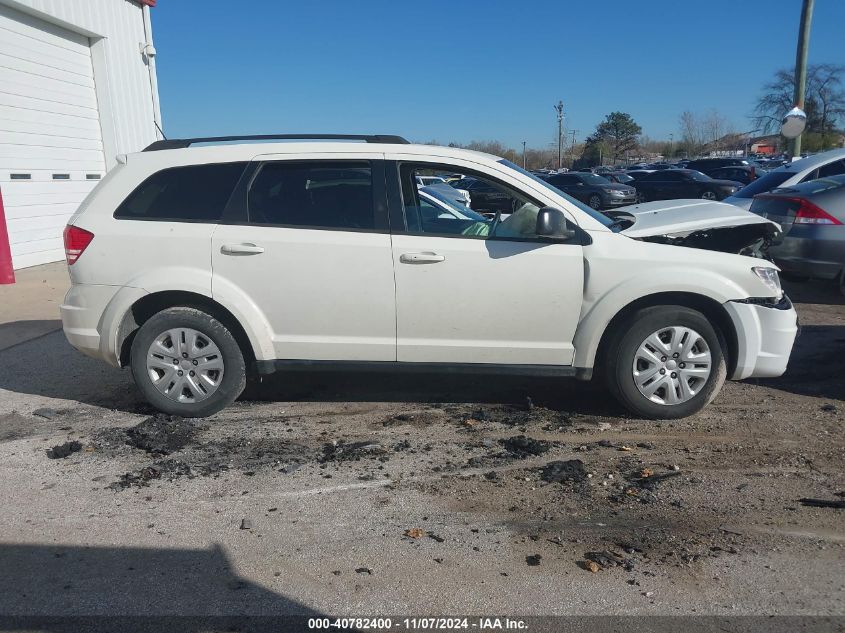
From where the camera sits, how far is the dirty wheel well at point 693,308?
4.86 metres

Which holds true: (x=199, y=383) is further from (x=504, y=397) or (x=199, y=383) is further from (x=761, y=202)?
(x=761, y=202)

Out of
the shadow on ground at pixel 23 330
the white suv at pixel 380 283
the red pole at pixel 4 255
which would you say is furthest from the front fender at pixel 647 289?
the red pole at pixel 4 255

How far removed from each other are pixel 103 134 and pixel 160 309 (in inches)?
425

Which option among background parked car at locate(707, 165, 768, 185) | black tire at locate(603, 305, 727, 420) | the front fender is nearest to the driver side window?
the front fender

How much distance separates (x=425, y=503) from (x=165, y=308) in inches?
98.0

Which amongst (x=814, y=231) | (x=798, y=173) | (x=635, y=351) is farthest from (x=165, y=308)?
(x=798, y=173)

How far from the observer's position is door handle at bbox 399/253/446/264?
4785 millimetres

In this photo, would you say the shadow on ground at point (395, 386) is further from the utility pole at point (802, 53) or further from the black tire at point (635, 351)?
the utility pole at point (802, 53)

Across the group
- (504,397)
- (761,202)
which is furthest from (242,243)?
(761,202)

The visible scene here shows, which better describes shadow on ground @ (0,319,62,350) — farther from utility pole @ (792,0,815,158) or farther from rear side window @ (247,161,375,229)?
utility pole @ (792,0,815,158)

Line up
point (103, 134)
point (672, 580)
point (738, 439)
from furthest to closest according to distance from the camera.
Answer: point (103, 134) < point (738, 439) < point (672, 580)

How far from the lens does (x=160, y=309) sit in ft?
16.9

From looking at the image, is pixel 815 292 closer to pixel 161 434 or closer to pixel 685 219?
pixel 685 219

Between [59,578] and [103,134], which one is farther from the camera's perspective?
[103,134]
